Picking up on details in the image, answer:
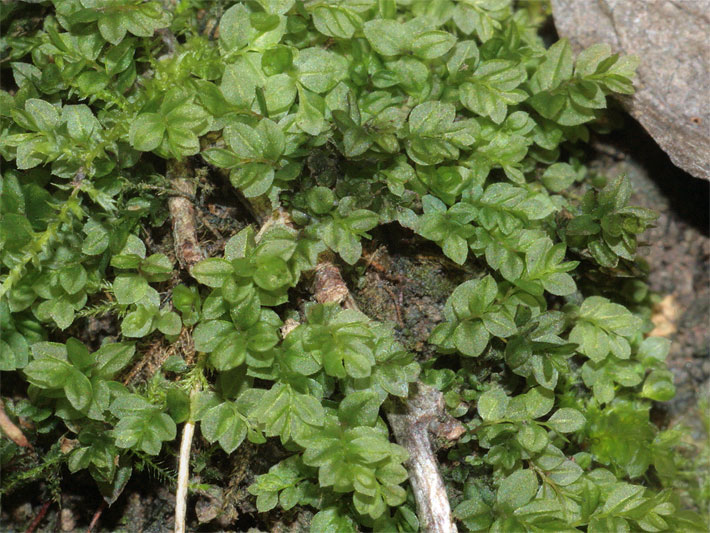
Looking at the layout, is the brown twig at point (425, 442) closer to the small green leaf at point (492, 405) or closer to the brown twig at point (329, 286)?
the small green leaf at point (492, 405)

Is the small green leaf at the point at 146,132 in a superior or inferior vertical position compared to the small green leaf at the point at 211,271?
superior

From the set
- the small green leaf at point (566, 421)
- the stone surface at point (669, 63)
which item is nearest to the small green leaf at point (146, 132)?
the small green leaf at point (566, 421)

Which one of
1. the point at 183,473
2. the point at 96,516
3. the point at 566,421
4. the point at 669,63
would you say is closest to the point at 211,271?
the point at 183,473

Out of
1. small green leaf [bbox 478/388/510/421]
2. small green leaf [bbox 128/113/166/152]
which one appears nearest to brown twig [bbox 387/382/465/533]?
small green leaf [bbox 478/388/510/421]

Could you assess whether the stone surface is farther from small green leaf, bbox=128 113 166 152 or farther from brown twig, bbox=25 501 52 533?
brown twig, bbox=25 501 52 533

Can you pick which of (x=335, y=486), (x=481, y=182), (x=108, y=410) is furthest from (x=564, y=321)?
(x=108, y=410)

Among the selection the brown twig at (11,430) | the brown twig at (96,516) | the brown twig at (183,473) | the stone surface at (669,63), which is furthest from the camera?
the stone surface at (669,63)
